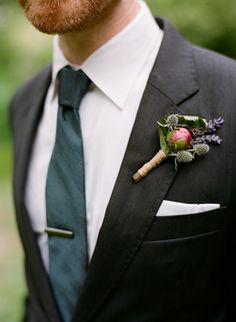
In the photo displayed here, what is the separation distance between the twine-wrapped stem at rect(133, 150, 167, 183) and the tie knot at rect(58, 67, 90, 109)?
1.00 ft

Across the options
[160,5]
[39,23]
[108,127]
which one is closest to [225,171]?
[108,127]

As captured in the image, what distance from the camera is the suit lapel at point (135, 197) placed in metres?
1.51

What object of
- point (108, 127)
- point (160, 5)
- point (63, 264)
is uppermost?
point (108, 127)

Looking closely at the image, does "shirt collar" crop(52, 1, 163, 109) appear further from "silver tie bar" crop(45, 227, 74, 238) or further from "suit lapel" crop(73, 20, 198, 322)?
"silver tie bar" crop(45, 227, 74, 238)

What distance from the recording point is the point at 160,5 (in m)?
4.40

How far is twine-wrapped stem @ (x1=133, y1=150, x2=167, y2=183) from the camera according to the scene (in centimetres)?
150

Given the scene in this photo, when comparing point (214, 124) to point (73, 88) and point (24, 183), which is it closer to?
point (73, 88)

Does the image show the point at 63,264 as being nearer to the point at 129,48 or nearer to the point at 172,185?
the point at 172,185

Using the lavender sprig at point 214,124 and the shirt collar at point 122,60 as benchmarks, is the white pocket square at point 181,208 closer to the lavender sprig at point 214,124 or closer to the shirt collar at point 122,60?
the lavender sprig at point 214,124

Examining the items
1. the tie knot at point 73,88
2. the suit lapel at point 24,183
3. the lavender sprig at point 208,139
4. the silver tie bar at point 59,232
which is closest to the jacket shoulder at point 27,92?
the suit lapel at point 24,183

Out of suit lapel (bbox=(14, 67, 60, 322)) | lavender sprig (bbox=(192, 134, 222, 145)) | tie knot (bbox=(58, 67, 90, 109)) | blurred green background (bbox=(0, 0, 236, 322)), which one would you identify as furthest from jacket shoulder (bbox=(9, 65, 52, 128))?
blurred green background (bbox=(0, 0, 236, 322))

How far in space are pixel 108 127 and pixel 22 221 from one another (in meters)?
0.43

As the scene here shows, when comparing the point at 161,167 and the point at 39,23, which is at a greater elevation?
the point at 39,23

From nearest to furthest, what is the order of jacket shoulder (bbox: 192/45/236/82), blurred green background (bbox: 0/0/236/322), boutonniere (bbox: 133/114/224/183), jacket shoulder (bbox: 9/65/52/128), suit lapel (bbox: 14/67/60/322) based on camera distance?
boutonniere (bbox: 133/114/224/183) < jacket shoulder (bbox: 192/45/236/82) < suit lapel (bbox: 14/67/60/322) < jacket shoulder (bbox: 9/65/52/128) < blurred green background (bbox: 0/0/236/322)
